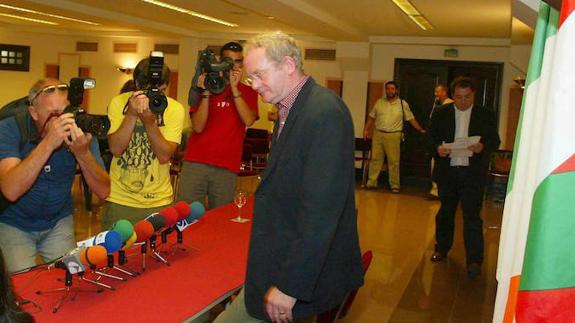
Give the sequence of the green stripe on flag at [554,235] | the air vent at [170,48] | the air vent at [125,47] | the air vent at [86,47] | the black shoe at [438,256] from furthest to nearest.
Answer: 1. the air vent at [86,47]
2. the air vent at [125,47]
3. the air vent at [170,48]
4. the black shoe at [438,256]
5. the green stripe on flag at [554,235]

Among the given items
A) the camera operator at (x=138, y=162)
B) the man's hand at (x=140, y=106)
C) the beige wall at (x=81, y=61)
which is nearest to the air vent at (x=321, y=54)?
the beige wall at (x=81, y=61)

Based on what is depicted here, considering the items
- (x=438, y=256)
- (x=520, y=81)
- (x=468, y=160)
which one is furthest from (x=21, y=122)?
(x=520, y=81)

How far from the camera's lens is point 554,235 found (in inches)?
45.7

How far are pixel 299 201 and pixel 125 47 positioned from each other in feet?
46.0

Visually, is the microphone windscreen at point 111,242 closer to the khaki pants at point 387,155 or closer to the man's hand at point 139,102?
the man's hand at point 139,102

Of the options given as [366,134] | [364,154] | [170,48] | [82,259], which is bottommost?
[364,154]

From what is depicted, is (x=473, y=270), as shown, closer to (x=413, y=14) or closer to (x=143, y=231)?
(x=143, y=231)

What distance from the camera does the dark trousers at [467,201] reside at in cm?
538

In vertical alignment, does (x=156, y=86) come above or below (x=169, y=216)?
above

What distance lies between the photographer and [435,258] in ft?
19.4

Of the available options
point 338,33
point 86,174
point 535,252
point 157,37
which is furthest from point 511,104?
point 535,252

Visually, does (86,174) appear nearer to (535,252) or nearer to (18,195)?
(18,195)

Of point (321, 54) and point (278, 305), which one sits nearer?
point (278, 305)

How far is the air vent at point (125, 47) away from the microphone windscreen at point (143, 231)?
1322cm
